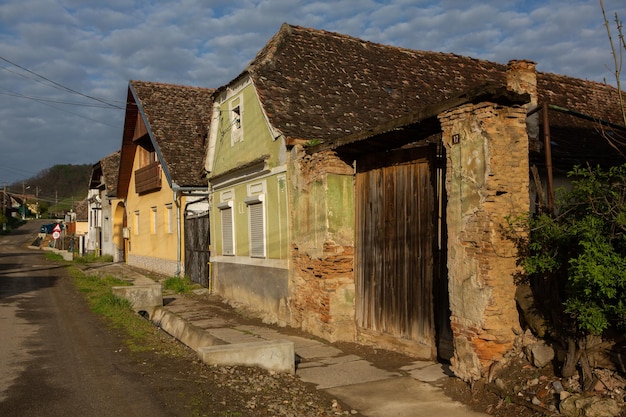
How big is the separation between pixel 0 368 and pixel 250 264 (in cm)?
595

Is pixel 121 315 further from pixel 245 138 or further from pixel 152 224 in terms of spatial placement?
pixel 152 224

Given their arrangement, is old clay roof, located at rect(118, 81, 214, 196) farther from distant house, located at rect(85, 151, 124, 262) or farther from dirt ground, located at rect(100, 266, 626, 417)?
dirt ground, located at rect(100, 266, 626, 417)

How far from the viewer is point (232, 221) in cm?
1445

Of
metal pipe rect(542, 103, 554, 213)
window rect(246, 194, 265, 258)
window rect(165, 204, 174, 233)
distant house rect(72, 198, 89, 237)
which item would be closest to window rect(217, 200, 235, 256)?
window rect(246, 194, 265, 258)

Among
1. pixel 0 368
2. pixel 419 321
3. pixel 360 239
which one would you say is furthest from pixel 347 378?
pixel 0 368

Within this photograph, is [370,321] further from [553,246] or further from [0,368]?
[0,368]

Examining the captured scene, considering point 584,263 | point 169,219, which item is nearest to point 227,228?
point 169,219

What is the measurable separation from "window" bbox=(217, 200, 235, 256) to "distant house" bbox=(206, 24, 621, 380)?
0.26 ft

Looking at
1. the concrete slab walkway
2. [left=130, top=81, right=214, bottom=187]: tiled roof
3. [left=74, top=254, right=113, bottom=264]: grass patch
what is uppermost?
[left=130, top=81, right=214, bottom=187]: tiled roof

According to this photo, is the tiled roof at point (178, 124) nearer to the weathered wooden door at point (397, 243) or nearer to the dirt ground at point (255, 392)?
the weathered wooden door at point (397, 243)

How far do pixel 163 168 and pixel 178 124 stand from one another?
7.45 feet

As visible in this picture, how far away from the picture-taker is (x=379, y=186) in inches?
353

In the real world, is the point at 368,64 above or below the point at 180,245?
above

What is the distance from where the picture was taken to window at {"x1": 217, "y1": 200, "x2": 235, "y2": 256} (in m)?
14.5
